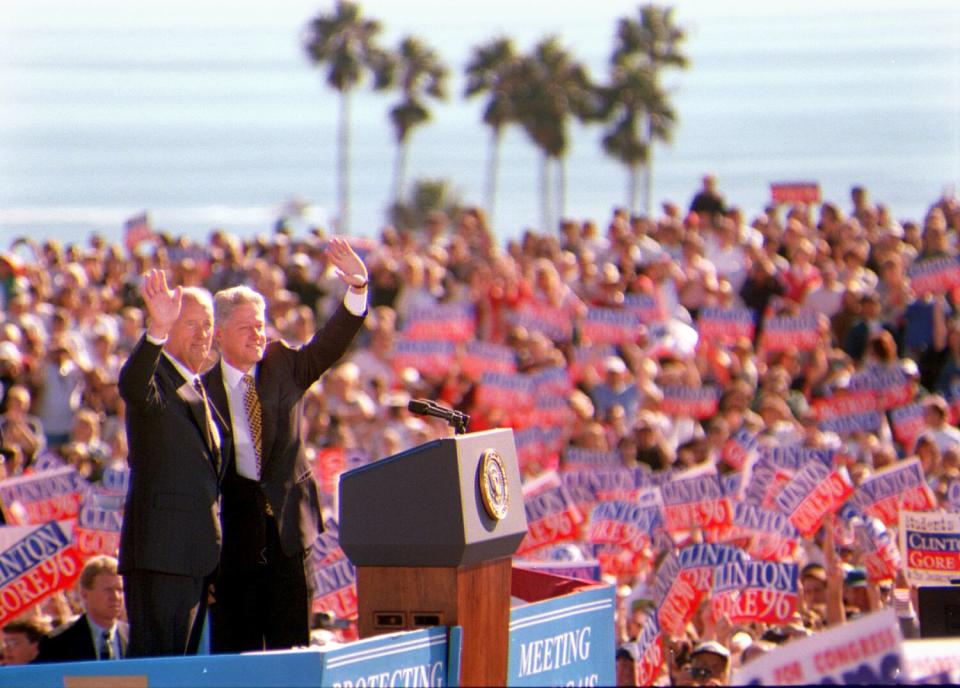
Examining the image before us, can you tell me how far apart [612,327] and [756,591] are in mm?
6061

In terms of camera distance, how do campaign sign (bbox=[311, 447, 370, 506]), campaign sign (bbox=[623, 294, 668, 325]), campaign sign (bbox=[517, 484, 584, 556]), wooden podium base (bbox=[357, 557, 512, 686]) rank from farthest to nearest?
campaign sign (bbox=[623, 294, 668, 325]) < campaign sign (bbox=[311, 447, 370, 506]) < campaign sign (bbox=[517, 484, 584, 556]) < wooden podium base (bbox=[357, 557, 512, 686])

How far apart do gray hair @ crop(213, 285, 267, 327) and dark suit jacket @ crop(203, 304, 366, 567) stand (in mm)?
173

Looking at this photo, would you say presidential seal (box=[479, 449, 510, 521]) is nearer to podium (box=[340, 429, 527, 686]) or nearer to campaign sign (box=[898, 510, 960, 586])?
podium (box=[340, 429, 527, 686])

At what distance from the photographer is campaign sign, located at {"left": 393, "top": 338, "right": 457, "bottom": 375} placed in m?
14.7

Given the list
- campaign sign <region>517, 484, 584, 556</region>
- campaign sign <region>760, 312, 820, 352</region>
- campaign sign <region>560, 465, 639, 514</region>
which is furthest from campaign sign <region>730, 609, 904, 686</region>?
campaign sign <region>760, 312, 820, 352</region>

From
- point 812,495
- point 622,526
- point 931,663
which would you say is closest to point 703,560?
point 812,495

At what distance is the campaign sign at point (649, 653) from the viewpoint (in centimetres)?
695

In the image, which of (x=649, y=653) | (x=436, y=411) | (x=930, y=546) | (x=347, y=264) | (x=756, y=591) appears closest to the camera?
(x=436, y=411)

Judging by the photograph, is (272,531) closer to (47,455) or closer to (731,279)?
(47,455)

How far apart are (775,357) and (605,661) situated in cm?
839

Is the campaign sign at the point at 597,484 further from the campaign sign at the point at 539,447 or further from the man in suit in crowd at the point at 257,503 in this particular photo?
the man in suit in crowd at the point at 257,503

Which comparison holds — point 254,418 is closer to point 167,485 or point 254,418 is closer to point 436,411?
point 167,485

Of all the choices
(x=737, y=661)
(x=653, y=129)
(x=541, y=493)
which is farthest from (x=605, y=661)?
(x=653, y=129)

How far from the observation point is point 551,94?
61.8 metres
